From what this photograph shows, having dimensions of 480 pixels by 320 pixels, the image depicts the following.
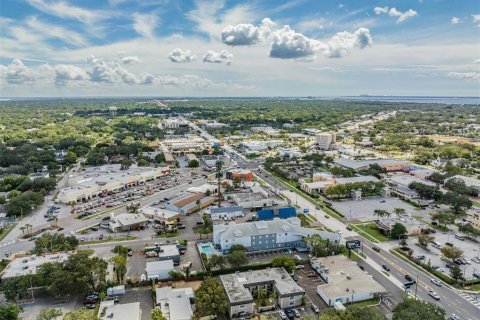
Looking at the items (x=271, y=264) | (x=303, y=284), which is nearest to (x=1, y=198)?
(x=271, y=264)

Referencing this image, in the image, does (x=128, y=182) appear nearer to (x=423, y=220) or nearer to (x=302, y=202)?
(x=302, y=202)

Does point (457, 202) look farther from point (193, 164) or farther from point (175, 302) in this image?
point (193, 164)

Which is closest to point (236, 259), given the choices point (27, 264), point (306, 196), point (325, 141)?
point (27, 264)

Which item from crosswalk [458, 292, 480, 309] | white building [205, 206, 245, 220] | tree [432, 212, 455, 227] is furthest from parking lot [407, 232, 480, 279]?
white building [205, 206, 245, 220]

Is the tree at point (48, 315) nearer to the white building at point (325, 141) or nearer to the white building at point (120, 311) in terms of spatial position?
the white building at point (120, 311)

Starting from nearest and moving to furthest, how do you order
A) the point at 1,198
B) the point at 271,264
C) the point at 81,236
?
the point at 271,264, the point at 81,236, the point at 1,198

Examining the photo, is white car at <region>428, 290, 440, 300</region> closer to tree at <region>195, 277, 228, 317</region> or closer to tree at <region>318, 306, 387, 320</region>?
tree at <region>318, 306, 387, 320</region>
